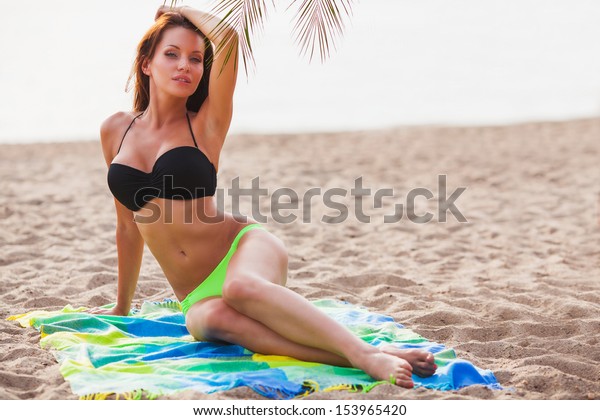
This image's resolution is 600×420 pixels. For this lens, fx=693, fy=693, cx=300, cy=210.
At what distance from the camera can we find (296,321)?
2.37 meters

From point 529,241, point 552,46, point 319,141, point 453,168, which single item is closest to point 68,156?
point 319,141

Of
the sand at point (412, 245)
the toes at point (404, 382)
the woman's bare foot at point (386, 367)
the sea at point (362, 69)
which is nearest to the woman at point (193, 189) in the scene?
the woman's bare foot at point (386, 367)

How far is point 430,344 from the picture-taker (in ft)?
9.04

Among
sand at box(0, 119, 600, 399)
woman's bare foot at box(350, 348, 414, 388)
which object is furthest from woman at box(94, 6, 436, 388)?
sand at box(0, 119, 600, 399)

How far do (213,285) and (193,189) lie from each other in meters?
0.38

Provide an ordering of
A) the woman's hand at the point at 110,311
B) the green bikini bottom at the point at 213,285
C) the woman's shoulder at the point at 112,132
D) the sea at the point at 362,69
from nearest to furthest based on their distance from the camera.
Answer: the green bikini bottom at the point at 213,285
the woman's shoulder at the point at 112,132
the woman's hand at the point at 110,311
the sea at the point at 362,69

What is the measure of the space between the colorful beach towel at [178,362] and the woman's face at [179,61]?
1014mm

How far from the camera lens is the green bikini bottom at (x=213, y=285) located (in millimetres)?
2672

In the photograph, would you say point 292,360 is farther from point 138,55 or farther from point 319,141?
point 319,141

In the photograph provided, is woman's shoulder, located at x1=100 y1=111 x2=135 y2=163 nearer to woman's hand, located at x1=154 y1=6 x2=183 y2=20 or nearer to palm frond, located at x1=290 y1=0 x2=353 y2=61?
woman's hand, located at x1=154 y1=6 x2=183 y2=20

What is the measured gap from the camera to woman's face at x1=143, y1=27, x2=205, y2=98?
272 cm

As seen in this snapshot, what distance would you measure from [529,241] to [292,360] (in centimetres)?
278

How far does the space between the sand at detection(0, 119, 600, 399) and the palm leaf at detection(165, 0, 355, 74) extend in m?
1.25

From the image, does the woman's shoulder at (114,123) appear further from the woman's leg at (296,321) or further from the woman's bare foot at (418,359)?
the woman's bare foot at (418,359)
